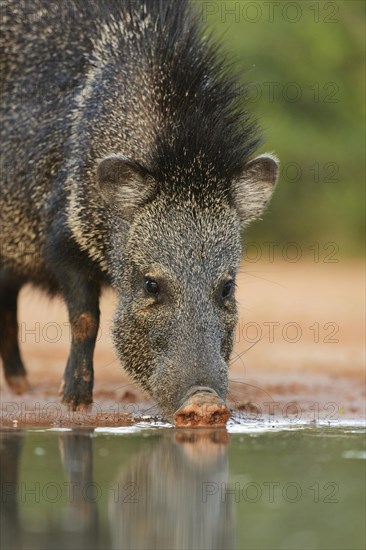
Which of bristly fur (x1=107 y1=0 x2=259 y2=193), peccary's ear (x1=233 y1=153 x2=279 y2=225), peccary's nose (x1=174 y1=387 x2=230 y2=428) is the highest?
bristly fur (x1=107 y1=0 x2=259 y2=193)

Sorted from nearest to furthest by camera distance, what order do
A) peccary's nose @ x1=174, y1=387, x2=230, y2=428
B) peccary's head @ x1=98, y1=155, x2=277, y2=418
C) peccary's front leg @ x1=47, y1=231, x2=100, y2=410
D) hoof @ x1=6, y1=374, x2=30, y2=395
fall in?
peccary's nose @ x1=174, y1=387, x2=230, y2=428 < peccary's head @ x1=98, y1=155, x2=277, y2=418 < peccary's front leg @ x1=47, y1=231, x2=100, y2=410 < hoof @ x1=6, y1=374, x2=30, y2=395

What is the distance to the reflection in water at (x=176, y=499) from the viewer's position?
4629 mm

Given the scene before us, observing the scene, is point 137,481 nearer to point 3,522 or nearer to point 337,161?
point 3,522

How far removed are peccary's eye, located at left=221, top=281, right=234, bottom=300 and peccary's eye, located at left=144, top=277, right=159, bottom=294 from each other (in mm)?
382

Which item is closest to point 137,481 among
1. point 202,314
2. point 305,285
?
point 202,314

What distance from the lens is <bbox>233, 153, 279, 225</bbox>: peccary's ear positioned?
7883 mm

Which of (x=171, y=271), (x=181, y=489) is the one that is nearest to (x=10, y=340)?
(x=171, y=271)

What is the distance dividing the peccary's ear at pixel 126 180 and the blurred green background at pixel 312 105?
45.2ft

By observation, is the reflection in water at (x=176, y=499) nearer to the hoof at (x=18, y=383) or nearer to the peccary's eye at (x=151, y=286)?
the peccary's eye at (x=151, y=286)

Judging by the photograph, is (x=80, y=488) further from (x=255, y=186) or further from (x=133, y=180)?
(x=255, y=186)

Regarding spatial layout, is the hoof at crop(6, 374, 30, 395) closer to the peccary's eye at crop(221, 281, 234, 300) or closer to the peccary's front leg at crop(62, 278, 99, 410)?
the peccary's front leg at crop(62, 278, 99, 410)

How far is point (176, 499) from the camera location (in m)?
5.21

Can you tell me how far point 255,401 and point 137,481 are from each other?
3.34m

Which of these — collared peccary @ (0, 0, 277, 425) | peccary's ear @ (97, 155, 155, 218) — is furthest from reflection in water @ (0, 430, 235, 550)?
peccary's ear @ (97, 155, 155, 218)
